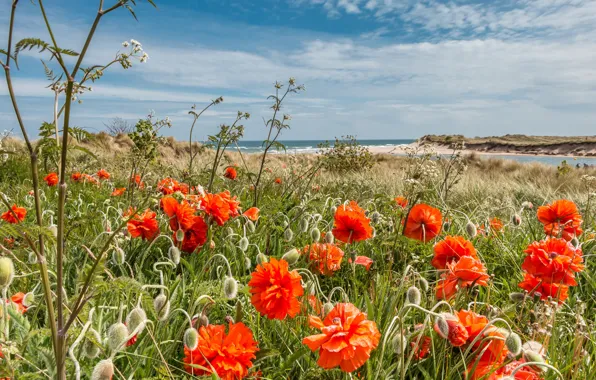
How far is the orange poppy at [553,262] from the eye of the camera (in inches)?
69.6

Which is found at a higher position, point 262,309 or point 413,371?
point 262,309

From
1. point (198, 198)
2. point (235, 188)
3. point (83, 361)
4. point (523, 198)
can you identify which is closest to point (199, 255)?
point (198, 198)

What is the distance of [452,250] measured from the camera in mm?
1922

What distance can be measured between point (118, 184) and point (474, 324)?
6095 mm

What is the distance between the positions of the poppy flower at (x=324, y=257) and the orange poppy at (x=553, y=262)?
0.93m

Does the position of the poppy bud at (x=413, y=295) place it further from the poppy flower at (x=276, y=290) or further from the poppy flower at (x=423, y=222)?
the poppy flower at (x=423, y=222)

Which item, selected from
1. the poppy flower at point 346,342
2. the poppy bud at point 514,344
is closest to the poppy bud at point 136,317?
the poppy flower at point 346,342

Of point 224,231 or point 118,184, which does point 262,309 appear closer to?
point 224,231

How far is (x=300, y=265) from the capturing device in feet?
8.24

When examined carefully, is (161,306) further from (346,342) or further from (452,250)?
(452,250)

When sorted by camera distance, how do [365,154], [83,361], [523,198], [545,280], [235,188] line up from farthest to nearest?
[365,154] < [523,198] < [235,188] < [545,280] < [83,361]

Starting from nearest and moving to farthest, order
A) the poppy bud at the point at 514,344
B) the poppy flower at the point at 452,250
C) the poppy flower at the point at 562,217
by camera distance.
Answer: the poppy bud at the point at 514,344 < the poppy flower at the point at 452,250 < the poppy flower at the point at 562,217

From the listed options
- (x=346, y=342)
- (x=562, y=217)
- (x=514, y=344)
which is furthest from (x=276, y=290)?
(x=562, y=217)

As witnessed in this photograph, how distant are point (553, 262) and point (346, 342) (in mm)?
1099
